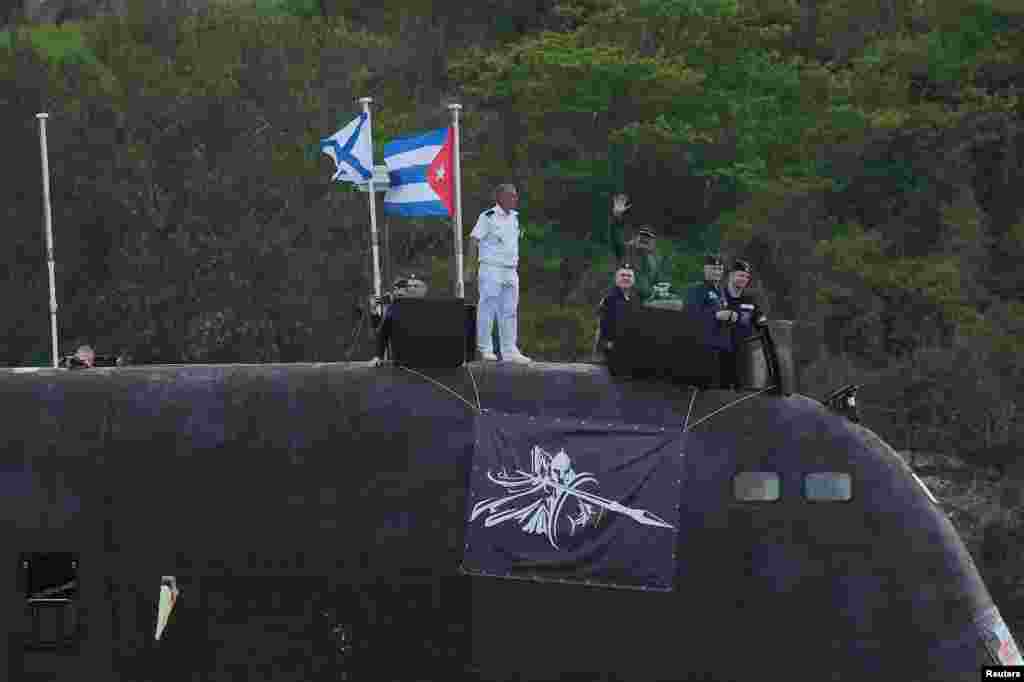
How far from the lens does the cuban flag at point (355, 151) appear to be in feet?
88.0

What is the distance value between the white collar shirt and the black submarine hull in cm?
478

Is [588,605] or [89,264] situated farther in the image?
[89,264]

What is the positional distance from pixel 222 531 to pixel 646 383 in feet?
12.8

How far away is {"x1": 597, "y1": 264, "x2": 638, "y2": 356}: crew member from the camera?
20.0 m

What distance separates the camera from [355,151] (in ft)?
88.8

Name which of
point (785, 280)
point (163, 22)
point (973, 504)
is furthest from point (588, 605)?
point (163, 22)

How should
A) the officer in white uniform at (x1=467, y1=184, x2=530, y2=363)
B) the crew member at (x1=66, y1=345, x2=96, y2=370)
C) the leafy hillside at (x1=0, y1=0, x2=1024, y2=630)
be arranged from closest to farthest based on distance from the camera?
1. the crew member at (x1=66, y1=345, x2=96, y2=370)
2. the officer in white uniform at (x1=467, y1=184, x2=530, y2=363)
3. the leafy hillside at (x1=0, y1=0, x2=1024, y2=630)

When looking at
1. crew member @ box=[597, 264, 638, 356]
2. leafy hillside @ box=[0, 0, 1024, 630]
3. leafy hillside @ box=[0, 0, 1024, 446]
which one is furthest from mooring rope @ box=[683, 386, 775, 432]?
leafy hillside @ box=[0, 0, 1024, 446]

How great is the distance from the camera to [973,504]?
1965 inches

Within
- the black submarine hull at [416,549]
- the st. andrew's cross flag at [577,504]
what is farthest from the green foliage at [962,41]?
the st. andrew's cross flag at [577,504]

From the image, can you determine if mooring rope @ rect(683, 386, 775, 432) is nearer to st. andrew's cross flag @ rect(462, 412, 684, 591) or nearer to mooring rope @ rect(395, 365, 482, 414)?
st. andrew's cross flag @ rect(462, 412, 684, 591)

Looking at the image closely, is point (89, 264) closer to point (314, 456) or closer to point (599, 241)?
point (599, 241)

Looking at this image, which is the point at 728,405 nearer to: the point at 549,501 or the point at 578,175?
the point at 549,501

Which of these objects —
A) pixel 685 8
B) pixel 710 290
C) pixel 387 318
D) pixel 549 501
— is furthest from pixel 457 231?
pixel 685 8
